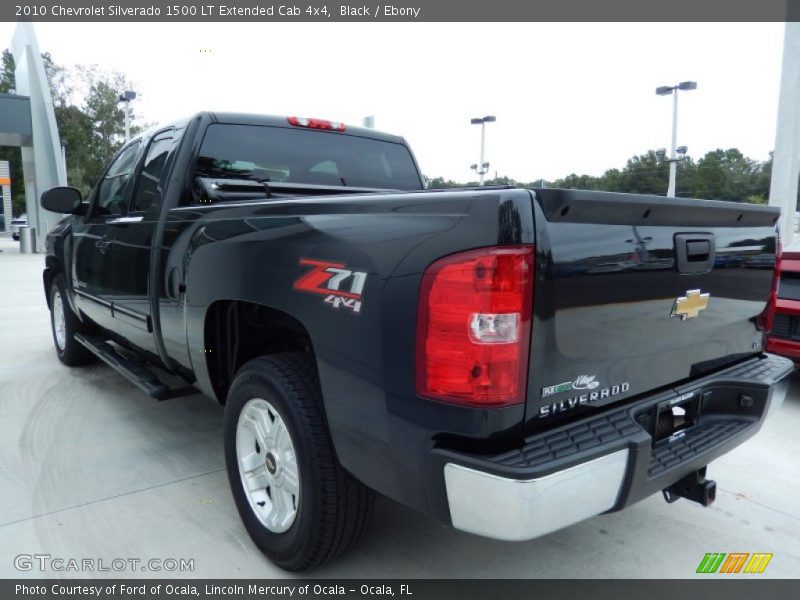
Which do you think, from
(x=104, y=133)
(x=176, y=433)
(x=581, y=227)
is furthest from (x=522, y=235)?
(x=104, y=133)

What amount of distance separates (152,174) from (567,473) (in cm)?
309

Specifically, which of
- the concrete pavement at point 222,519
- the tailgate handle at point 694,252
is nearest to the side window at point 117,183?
the concrete pavement at point 222,519

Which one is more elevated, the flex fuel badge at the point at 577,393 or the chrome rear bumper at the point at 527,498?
the flex fuel badge at the point at 577,393

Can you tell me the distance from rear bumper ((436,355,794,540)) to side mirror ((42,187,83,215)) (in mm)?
3964

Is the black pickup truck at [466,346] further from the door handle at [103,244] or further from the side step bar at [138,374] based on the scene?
the door handle at [103,244]

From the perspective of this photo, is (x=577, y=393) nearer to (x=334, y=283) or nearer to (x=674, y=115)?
(x=334, y=283)

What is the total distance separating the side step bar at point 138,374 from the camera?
131 inches

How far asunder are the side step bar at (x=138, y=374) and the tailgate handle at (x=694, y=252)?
2.56m

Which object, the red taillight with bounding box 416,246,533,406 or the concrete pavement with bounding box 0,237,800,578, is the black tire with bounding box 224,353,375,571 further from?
the red taillight with bounding box 416,246,533,406

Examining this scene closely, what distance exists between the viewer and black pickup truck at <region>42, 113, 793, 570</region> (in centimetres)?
168

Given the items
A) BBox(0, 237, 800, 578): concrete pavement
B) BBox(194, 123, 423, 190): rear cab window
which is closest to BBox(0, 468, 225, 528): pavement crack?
BBox(0, 237, 800, 578): concrete pavement

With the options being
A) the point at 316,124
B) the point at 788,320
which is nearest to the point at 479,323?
the point at 316,124

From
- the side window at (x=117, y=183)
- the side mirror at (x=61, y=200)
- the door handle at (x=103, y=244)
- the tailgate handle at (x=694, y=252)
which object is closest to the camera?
the tailgate handle at (x=694, y=252)

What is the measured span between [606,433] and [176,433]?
299 centimetres
